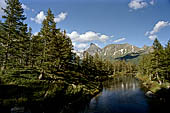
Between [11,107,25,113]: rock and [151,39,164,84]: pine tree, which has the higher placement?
[151,39,164,84]: pine tree

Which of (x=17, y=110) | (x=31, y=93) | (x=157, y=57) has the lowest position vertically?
(x=17, y=110)

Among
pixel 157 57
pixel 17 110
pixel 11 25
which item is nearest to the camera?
pixel 17 110

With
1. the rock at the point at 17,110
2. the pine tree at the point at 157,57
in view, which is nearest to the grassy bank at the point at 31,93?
the rock at the point at 17,110

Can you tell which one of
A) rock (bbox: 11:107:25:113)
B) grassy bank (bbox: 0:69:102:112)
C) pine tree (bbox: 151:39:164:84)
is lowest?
rock (bbox: 11:107:25:113)

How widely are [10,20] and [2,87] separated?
14.7 m

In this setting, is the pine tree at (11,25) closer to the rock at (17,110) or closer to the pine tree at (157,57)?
the rock at (17,110)

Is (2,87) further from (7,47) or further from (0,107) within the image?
(7,47)

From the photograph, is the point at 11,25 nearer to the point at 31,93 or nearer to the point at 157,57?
the point at 31,93

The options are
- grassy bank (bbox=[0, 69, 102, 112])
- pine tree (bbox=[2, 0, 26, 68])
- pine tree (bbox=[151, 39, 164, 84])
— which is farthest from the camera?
pine tree (bbox=[151, 39, 164, 84])

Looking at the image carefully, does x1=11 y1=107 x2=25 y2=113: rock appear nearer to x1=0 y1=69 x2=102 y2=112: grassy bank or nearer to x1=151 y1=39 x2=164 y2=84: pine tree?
x1=0 y1=69 x2=102 y2=112: grassy bank

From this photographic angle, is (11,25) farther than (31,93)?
Yes

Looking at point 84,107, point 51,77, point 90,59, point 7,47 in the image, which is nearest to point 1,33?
point 7,47

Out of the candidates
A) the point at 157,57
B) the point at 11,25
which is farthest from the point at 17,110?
the point at 157,57

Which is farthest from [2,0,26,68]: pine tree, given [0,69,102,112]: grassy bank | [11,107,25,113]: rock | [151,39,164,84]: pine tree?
[151,39,164,84]: pine tree
